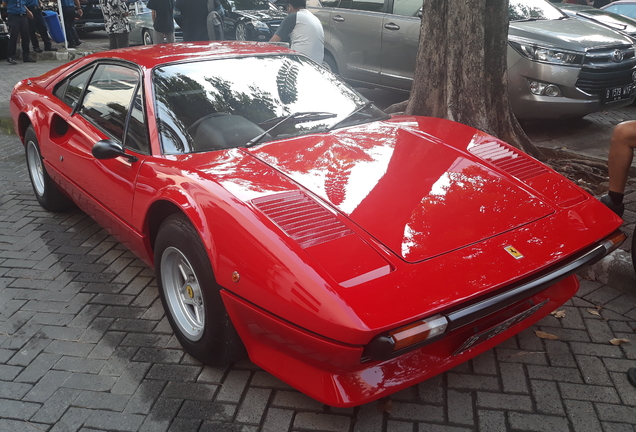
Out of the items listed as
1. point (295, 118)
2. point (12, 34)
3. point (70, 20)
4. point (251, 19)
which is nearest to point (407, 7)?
point (251, 19)

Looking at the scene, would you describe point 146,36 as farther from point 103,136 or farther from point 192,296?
point 192,296

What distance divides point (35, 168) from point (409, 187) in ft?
11.5

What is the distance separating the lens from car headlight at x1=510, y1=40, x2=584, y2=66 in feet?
19.4

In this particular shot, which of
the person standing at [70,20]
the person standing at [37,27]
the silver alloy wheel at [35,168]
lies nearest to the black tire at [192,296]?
the silver alloy wheel at [35,168]

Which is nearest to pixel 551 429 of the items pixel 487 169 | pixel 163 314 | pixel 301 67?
pixel 487 169

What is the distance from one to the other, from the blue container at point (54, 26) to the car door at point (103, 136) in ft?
29.1

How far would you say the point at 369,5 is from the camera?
300 inches

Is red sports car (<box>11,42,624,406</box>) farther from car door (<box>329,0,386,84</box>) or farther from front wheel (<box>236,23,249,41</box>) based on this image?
front wheel (<box>236,23,249,41</box>)

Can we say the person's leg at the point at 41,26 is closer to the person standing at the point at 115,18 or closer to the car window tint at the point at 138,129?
the person standing at the point at 115,18

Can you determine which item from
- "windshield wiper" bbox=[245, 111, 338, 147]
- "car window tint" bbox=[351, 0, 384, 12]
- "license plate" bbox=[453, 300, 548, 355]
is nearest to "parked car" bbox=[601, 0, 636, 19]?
"car window tint" bbox=[351, 0, 384, 12]

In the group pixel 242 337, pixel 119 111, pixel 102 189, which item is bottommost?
pixel 242 337

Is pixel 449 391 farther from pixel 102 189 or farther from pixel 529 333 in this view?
pixel 102 189

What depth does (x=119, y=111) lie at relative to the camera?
3.32 meters

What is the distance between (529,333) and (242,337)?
5.03 feet
